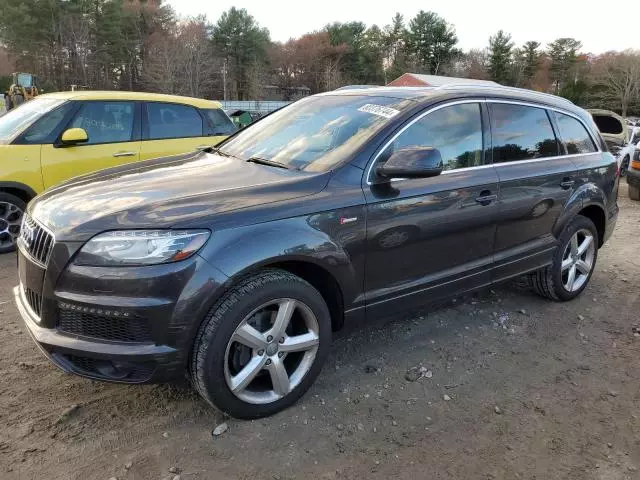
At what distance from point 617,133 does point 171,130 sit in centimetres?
1250

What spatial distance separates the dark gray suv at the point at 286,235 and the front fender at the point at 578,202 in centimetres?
6

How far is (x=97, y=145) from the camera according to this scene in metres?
5.87

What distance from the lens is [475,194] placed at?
3406 millimetres

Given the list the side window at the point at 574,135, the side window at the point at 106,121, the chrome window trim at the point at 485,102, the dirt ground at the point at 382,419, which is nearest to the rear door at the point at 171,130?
the side window at the point at 106,121

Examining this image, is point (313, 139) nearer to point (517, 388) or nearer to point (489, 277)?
point (489, 277)

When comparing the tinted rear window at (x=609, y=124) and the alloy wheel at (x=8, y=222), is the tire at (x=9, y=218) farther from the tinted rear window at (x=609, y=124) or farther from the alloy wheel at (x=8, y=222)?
the tinted rear window at (x=609, y=124)

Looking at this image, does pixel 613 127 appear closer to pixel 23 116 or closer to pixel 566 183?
pixel 566 183

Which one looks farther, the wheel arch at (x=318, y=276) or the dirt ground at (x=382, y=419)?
the wheel arch at (x=318, y=276)

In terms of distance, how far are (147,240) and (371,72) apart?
2986 inches

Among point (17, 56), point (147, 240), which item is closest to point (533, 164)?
point (147, 240)

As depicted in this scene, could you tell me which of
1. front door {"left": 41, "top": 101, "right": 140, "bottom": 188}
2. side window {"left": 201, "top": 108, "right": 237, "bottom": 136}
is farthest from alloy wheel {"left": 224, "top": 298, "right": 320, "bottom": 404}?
side window {"left": 201, "top": 108, "right": 237, "bottom": 136}

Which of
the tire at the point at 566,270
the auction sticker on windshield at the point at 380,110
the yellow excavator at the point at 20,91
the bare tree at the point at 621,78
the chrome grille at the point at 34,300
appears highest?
the bare tree at the point at 621,78

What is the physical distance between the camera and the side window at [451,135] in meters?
3.19

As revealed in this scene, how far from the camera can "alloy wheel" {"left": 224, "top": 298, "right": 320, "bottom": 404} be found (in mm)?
2604
